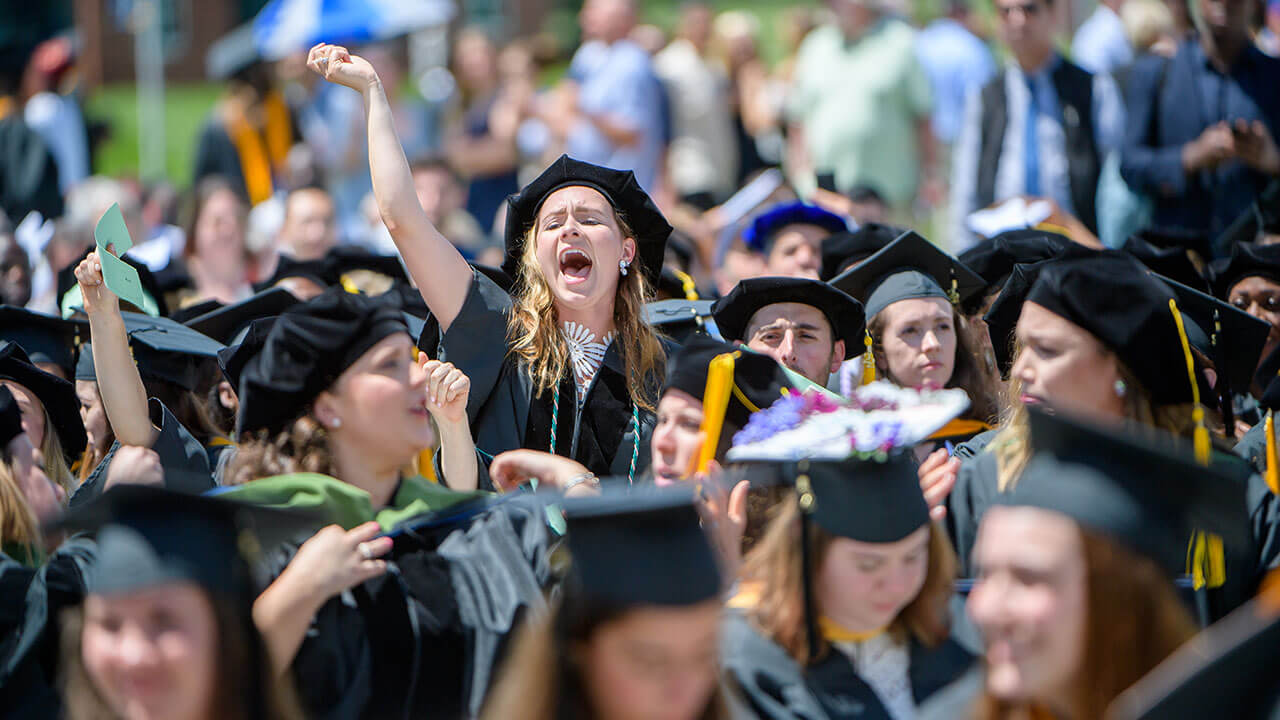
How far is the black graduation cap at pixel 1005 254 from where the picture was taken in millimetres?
5992

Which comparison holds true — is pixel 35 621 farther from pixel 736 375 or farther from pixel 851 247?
pixel 851 247

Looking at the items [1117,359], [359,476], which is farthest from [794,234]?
[359,476]

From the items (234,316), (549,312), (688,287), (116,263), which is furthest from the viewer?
(688,287)

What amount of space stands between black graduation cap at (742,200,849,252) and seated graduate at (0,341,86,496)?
3377 mm

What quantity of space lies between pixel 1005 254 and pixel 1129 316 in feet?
7.55

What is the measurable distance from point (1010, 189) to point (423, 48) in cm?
1630

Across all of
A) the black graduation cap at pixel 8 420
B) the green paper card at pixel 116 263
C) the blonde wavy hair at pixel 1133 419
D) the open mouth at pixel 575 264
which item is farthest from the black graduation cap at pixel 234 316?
the blonde wavy hair at pixel 1133 419

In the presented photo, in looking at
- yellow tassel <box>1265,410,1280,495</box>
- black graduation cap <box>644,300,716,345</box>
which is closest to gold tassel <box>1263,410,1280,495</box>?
yellow tassel <box>1265,410,1280,495</box>

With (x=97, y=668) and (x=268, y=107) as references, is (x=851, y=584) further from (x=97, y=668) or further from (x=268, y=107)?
(x=268, y=107)

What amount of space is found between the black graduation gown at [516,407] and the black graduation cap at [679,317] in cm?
77

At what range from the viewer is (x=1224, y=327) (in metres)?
5.11

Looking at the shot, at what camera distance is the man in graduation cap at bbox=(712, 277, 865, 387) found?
5.44 meters

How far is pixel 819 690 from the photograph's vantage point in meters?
3.41

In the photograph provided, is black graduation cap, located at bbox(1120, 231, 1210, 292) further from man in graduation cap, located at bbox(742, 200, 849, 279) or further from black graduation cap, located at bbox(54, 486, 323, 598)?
black graduation cap, located at bbox(54, 486, 323, 598)
